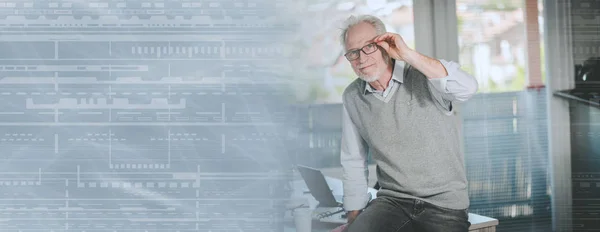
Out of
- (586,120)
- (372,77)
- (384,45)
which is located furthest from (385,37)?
(586,120)

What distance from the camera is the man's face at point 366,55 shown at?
1.83 m

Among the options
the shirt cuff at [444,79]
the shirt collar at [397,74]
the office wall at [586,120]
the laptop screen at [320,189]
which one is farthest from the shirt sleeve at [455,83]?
the office wall at [586,120]

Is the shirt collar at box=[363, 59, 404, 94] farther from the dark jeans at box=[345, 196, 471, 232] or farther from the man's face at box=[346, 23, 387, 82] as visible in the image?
the dark jeans at box=[345, 196, 471, 232]

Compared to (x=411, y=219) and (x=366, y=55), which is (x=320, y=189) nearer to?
(x=411, y=219)

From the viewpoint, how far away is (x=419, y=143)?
1.83 metres

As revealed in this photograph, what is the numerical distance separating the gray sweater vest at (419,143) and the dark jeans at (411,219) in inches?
1.0

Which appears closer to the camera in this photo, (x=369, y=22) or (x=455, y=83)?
(x=455, y=83)

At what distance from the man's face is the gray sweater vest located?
0.08m

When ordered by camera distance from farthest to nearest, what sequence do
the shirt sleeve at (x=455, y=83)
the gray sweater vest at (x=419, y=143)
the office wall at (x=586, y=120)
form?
the office wall at (x=586, y=120)
the gray sweater vest at (x=419, y=143)
the shirt sleeve at (x=455, y=83)

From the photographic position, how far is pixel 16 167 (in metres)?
Result: 2.11

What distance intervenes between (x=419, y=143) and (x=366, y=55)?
0.32 m

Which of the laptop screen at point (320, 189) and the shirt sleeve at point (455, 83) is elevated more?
the shirt sleeve at point (455, 83)

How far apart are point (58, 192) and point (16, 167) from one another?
17 cm

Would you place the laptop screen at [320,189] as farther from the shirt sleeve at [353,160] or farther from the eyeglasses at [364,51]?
the eyeglasses at [364,51]
